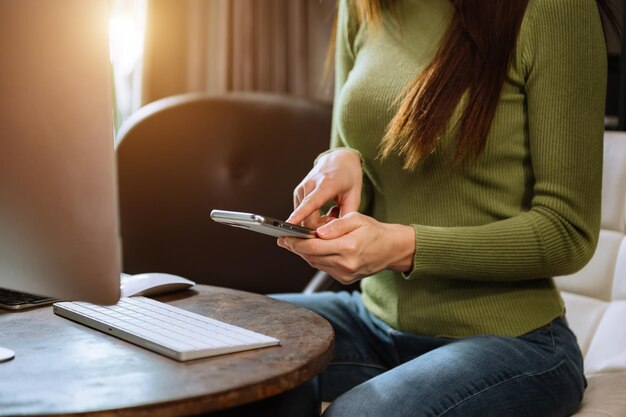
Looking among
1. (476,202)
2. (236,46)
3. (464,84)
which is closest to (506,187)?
(476,202)

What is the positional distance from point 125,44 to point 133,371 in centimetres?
152

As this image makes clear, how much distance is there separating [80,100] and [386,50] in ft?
2.22

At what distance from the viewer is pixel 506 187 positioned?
3.77ft

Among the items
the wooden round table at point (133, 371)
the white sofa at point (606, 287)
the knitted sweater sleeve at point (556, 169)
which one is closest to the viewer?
the wooden round table at point (133, 371)

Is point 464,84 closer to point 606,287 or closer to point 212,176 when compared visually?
point 606,287

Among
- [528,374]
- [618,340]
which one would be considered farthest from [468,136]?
[618,340]

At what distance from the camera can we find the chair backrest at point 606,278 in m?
1.32

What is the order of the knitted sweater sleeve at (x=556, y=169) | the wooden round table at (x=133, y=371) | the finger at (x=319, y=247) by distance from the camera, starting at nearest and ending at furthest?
the wooden round table at (x=133, y=371) → the finger at (x=319, y=247) → the knitted sweater sleeve at (x=556, y=169)

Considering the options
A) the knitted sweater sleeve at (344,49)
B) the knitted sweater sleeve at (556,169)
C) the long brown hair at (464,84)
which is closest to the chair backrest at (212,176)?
the knitted sweater sleeve at (344,49)

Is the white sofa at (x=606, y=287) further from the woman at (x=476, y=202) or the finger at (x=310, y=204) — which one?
the finger at (x=310, y=204)

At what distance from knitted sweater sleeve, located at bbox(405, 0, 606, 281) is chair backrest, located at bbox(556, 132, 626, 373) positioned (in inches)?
10.4

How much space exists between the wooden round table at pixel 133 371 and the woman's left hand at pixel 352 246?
0.07 m

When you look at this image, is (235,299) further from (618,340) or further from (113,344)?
(618,340)

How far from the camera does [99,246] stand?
0.75 meters
